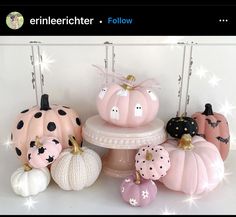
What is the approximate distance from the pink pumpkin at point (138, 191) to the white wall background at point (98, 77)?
37 centimetres

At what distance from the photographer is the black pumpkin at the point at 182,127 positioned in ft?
3.24

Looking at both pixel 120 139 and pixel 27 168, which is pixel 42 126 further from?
pixel 120 139

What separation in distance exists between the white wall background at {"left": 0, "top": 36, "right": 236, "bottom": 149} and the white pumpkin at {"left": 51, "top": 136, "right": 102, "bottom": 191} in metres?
0.28

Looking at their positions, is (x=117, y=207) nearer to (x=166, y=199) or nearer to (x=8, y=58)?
(x=166, y=199)

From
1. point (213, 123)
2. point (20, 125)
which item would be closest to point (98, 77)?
point (20, 125)

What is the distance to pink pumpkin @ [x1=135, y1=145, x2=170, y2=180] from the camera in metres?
0.86

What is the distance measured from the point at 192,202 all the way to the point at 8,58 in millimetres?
765

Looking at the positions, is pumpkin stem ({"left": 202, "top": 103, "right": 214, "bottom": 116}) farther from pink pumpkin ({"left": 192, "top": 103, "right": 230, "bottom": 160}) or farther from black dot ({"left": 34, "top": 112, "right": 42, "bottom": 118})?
black dot ({"left": 34, "top": 112, "right": 42, "bottom": 118})

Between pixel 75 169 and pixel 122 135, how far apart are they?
6.5 inches

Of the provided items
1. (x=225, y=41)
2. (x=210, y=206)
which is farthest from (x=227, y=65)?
(x=210, y=206)

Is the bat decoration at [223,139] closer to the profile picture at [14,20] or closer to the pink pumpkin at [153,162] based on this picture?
the pink pumpkin at [153,162]

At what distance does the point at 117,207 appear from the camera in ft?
2.82

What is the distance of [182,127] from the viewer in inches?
38.9

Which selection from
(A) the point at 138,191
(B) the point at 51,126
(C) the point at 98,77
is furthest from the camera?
(C) the point at 98,77
